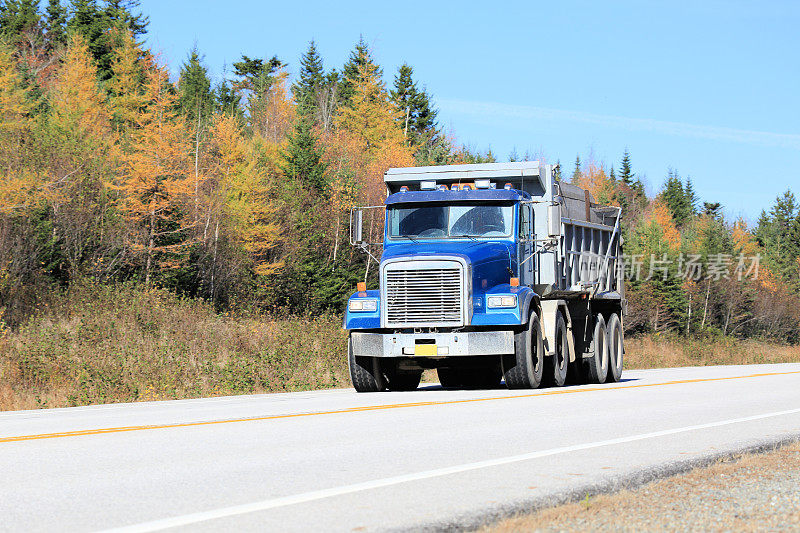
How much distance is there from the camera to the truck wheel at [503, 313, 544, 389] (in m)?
16.8

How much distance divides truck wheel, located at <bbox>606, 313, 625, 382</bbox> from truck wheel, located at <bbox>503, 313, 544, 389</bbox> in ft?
17.5

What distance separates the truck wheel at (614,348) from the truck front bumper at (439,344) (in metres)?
6.64

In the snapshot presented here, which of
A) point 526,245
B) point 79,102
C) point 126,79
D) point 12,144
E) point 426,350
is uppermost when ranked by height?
point 126,79

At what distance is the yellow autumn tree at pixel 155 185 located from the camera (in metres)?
44.5

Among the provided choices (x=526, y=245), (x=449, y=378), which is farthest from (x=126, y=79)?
(x=526, y=245)

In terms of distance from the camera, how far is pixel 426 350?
650 inches

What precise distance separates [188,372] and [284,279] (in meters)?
34.5

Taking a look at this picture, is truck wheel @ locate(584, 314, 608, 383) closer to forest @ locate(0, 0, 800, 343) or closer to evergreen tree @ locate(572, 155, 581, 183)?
forest @ locate(0, 0, 800, 343)

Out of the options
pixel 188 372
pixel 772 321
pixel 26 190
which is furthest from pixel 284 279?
pixel 772 321

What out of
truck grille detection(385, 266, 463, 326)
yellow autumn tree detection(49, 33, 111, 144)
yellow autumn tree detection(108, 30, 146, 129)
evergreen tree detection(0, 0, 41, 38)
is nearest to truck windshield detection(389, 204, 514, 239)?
truck grille detection(385, 266, 463, 326)

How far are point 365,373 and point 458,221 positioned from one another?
3146mm

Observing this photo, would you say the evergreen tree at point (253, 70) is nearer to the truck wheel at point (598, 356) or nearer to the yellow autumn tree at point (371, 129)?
the yellow autumn tree at point (371, 129)

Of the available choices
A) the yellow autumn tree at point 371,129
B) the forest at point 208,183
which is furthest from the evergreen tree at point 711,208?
the yellow autumn tree at point 371,129

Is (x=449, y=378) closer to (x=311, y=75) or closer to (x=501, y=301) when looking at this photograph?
(x=501, y=301)
